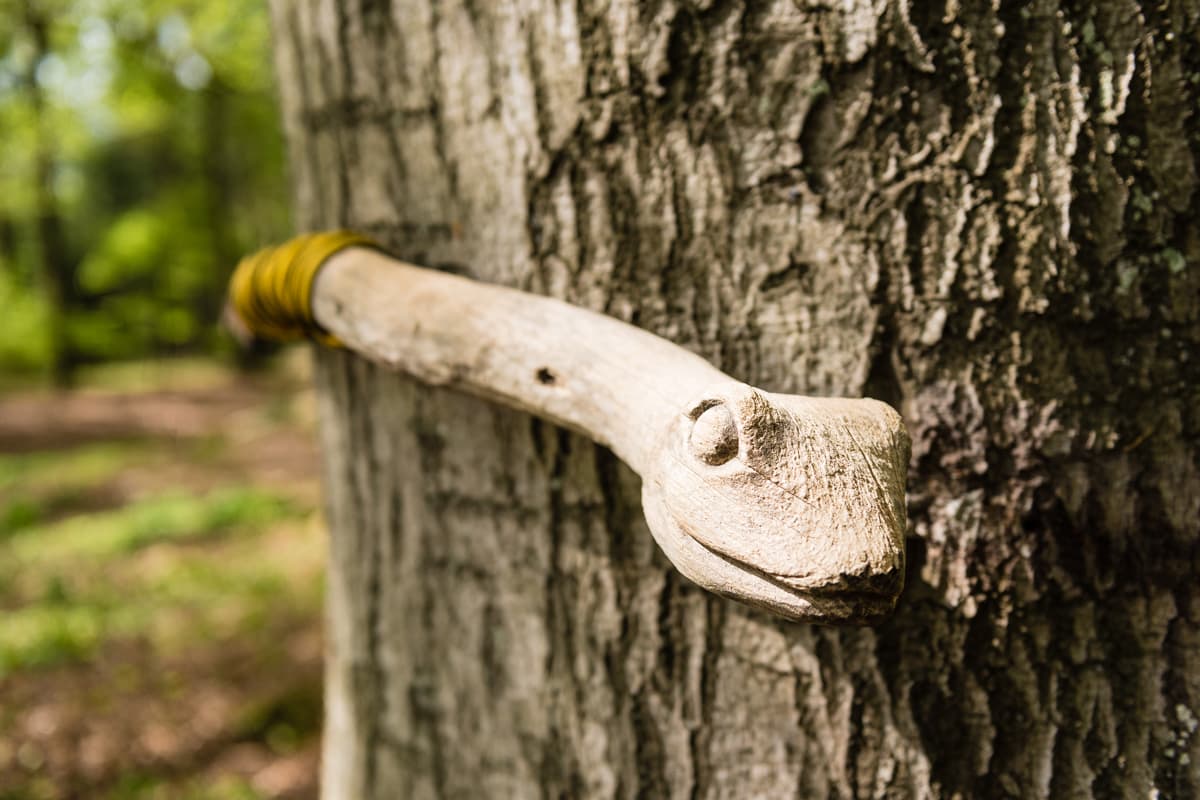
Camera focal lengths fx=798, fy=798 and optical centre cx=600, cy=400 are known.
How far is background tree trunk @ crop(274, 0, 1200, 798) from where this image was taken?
97cm

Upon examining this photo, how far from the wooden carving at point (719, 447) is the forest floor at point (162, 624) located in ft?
11.1

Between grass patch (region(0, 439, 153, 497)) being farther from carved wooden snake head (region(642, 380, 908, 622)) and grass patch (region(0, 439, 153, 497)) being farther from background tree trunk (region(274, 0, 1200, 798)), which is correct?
carved wooden snake head (region(642, 380, 908, 622))

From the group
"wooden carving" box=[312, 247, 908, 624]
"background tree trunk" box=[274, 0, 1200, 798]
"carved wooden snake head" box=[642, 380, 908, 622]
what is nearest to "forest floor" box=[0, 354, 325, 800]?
"background tree trunk" box=[274, 0, 1200, 798]

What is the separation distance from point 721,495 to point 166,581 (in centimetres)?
619

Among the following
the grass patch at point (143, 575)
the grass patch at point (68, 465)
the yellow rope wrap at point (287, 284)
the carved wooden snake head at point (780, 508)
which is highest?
the yellow rope wrap at point (287, 284)

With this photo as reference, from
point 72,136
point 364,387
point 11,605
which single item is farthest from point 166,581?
point 72,136

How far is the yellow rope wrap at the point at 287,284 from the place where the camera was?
1.18 meters

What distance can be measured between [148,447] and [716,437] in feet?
40.7

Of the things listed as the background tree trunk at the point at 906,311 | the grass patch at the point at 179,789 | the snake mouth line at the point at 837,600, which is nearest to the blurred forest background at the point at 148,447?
the grass patch at the point at 179,789

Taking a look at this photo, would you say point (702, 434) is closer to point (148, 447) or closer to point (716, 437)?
point (716, 437)

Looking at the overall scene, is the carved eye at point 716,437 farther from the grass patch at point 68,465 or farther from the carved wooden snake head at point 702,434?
the grass patch at point 68,465

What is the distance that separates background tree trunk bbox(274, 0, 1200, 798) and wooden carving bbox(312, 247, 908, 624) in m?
0.14

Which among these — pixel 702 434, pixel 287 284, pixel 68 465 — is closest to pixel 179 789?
pixel 287 284

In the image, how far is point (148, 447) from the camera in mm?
11312
